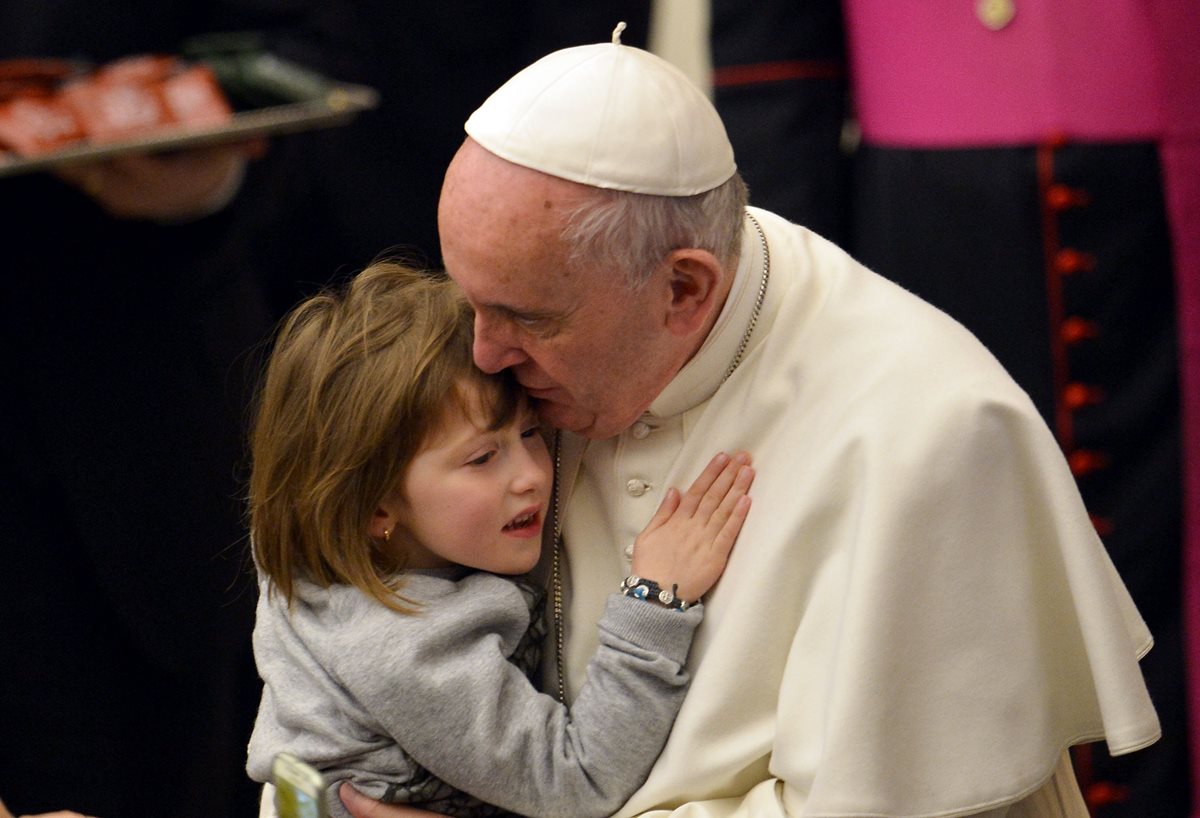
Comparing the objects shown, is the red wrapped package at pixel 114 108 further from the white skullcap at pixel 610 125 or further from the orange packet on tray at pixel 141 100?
the white skullcap at pixel 610 125

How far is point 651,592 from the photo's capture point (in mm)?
1921

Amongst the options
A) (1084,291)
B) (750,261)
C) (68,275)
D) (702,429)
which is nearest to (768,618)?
(702,429)

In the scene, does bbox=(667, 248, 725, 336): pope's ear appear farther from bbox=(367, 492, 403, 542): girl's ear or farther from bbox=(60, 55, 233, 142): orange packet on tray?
bbox=(60, 55, 233, 142): orange packet on tray

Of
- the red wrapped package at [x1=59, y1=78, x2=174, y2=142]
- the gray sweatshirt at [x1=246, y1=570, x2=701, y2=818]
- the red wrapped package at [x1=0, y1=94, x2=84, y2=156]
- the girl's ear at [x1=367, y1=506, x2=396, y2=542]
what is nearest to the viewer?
the gray sweatshirt at [x1=246, y1=570, x2=701, y2=818]

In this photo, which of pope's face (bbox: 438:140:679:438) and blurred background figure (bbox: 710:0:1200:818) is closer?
pope's face (bbox: 438:140:679:438)

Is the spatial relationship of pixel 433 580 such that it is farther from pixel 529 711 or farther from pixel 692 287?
pixel 692 287

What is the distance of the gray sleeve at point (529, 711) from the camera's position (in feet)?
6.17

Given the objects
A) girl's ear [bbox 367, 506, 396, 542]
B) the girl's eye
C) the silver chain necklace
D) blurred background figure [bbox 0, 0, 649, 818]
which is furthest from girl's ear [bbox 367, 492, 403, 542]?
blurred background figure [bbox 0, 0, 649, 818]

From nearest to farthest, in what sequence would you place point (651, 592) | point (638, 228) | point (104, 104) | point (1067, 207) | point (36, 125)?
point (638, 228) < point (651, 592) < point (36, 125) < point (104, 104) < point (1067, 207)

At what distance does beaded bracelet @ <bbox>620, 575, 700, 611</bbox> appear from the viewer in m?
1.91

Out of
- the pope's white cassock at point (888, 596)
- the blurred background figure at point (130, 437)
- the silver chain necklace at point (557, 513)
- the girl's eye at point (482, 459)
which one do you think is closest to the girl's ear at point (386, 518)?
the girl's eye at point (482, 459)

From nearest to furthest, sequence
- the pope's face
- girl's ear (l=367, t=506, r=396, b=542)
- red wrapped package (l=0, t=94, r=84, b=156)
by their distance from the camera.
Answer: the pope's face → girl's ear (l=367, t=506, r=396, b=542) → red wrapped package (l=0, t=94, r=84, b=156)

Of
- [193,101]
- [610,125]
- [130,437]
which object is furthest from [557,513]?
[130,437]

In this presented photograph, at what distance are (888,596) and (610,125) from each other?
0.59 metres
